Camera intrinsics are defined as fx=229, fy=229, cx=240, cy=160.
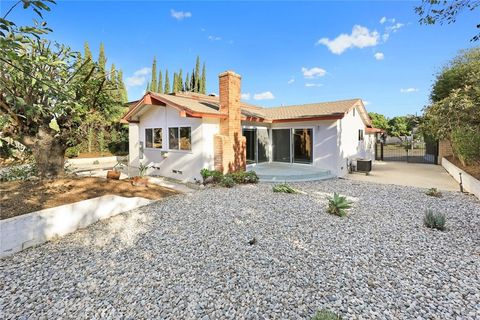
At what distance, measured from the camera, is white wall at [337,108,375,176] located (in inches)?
513

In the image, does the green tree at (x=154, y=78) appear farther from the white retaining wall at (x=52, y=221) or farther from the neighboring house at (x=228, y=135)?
the white retaining wall at (x=52, y=221)

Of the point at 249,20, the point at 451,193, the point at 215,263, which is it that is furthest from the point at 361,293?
the point at 249,20

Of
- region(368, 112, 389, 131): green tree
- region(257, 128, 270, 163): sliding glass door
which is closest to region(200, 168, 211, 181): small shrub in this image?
region(257, 128, 270, 163): sliding glass door

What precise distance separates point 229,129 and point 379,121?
4669cm

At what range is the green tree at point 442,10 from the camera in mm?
5145

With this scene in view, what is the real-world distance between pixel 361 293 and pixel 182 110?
912cm

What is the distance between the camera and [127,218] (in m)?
6.30

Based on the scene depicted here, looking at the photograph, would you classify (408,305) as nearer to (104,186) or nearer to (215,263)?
(215,263)

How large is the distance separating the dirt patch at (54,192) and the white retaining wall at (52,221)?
51 cm

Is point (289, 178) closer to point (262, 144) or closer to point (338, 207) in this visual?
point (262, 144)

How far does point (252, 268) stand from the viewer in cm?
386

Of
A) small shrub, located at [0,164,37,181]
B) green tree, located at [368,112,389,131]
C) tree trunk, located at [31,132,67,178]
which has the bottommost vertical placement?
small shrub, located at [0,164,37,181]

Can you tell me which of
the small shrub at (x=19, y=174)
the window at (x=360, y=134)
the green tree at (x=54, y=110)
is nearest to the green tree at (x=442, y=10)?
the green tree at (x=54, y=110)

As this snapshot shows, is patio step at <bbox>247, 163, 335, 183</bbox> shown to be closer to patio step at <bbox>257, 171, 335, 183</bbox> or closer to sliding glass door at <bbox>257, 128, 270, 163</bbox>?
patio step at <bbox>257, 171, 335, 183</bbox>
